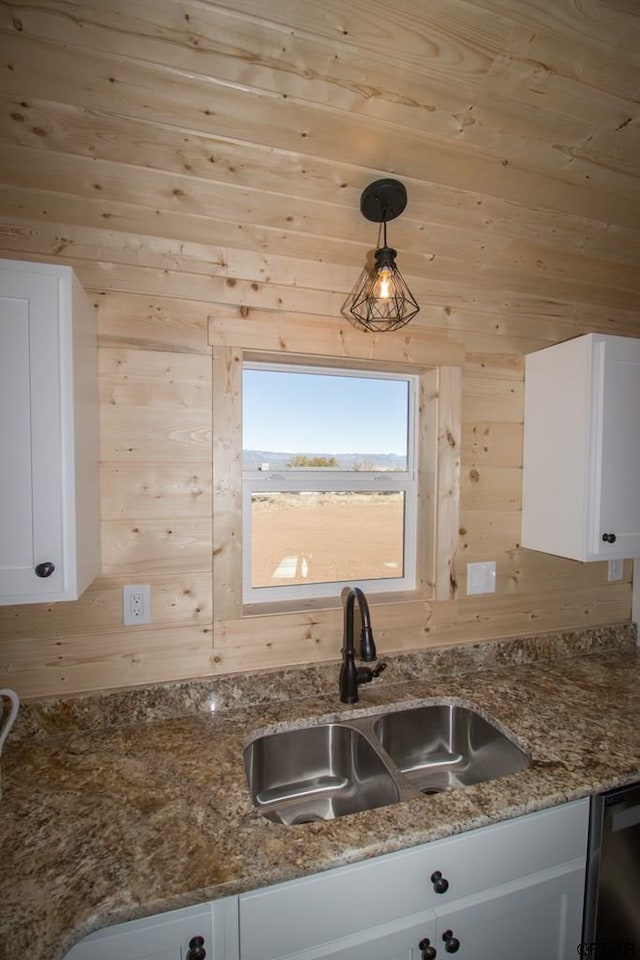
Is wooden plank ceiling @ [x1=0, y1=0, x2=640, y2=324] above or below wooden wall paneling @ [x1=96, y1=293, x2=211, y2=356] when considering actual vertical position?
above

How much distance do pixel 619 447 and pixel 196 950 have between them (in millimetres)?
1755

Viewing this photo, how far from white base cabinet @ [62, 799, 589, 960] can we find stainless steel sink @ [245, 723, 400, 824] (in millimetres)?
271

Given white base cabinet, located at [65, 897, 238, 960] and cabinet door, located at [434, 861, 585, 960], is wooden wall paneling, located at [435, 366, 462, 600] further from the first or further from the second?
white base cabinet, located at [65, 897, 238, 960]

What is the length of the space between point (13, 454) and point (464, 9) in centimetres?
137

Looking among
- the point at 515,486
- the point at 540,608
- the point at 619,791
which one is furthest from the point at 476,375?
the point at 619,791

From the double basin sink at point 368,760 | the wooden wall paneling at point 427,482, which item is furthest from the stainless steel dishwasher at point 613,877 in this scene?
the wooden wall paneling at point 427,482

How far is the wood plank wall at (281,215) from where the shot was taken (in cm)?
95

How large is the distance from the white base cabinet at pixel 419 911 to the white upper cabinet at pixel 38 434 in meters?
0.69

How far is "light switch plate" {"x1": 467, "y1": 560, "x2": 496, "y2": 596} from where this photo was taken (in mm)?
1698

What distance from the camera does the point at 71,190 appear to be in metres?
1.15

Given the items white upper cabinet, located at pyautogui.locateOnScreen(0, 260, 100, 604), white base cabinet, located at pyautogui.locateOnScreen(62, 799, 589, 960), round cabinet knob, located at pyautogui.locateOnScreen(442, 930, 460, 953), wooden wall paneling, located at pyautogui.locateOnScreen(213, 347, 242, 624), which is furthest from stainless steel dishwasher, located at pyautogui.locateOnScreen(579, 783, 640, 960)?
white upper cabinet, located at pyautogui.locateOnScreen(0, 260, 100, 604)

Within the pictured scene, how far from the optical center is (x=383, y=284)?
1.22 m

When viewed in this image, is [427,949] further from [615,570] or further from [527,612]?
[615,570]

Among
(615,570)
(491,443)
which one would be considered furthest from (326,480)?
(615,570)
